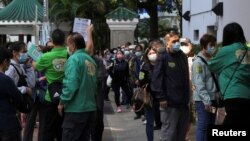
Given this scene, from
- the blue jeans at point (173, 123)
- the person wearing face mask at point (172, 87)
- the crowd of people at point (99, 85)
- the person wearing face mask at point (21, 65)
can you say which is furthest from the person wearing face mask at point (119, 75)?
the person wearing face mask at point (172, 87)

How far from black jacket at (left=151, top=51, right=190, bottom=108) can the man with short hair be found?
141cm

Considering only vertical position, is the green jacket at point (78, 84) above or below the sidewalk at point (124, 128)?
above

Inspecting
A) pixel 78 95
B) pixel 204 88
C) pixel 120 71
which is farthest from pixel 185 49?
pixel 120 71

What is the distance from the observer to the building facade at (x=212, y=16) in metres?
15.4

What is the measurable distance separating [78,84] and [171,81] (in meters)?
1.49

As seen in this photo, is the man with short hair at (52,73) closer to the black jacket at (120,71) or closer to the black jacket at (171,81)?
the black jacket at (171,81)

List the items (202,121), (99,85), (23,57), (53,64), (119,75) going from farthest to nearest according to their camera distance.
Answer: (119,75)
(99,85)
(23,57)
(202,121)
(53,64)

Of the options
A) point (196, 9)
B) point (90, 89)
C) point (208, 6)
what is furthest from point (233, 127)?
point (196, 9)

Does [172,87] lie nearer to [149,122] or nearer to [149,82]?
[149,82]

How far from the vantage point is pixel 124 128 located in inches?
496

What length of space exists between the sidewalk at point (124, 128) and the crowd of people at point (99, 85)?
1.40m

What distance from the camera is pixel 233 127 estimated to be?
532 cm

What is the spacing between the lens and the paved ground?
11.2 metres

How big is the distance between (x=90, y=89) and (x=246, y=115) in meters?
2.07
